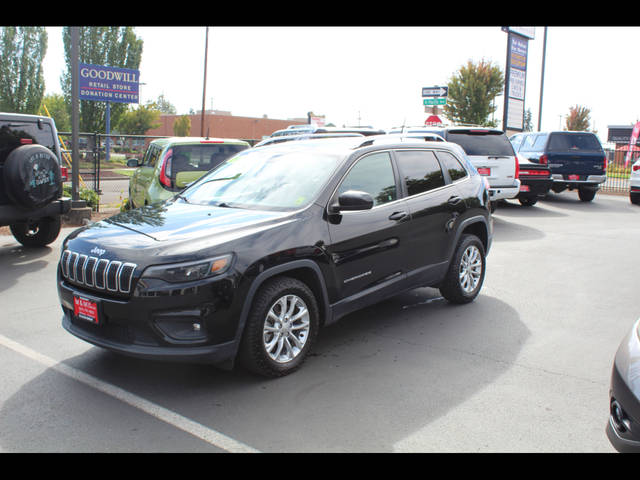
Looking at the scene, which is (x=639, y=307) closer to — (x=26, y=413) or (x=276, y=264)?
(x=276, y=264)

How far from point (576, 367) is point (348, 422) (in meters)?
2.06

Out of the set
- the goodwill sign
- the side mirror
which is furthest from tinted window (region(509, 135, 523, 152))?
the goodwill sign

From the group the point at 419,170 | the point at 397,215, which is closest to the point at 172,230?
the point at 397,215

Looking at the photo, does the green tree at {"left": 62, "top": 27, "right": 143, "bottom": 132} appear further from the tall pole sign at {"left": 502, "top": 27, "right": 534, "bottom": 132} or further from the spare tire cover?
the spare tire cover

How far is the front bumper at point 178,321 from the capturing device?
3.86 meters

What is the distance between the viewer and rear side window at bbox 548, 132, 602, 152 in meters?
16.4

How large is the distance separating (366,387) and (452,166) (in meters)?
3.00

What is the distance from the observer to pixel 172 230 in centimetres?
430

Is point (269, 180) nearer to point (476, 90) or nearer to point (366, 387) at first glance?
point (366, 387)

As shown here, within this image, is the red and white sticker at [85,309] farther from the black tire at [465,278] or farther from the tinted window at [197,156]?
the tinted window at [197,156]

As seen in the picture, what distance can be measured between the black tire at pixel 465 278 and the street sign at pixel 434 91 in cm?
1568

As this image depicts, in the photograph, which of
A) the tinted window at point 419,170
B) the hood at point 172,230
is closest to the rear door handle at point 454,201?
the tinted window at point 419,170

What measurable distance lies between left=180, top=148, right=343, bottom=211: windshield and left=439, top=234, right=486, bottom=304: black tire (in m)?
1.87
